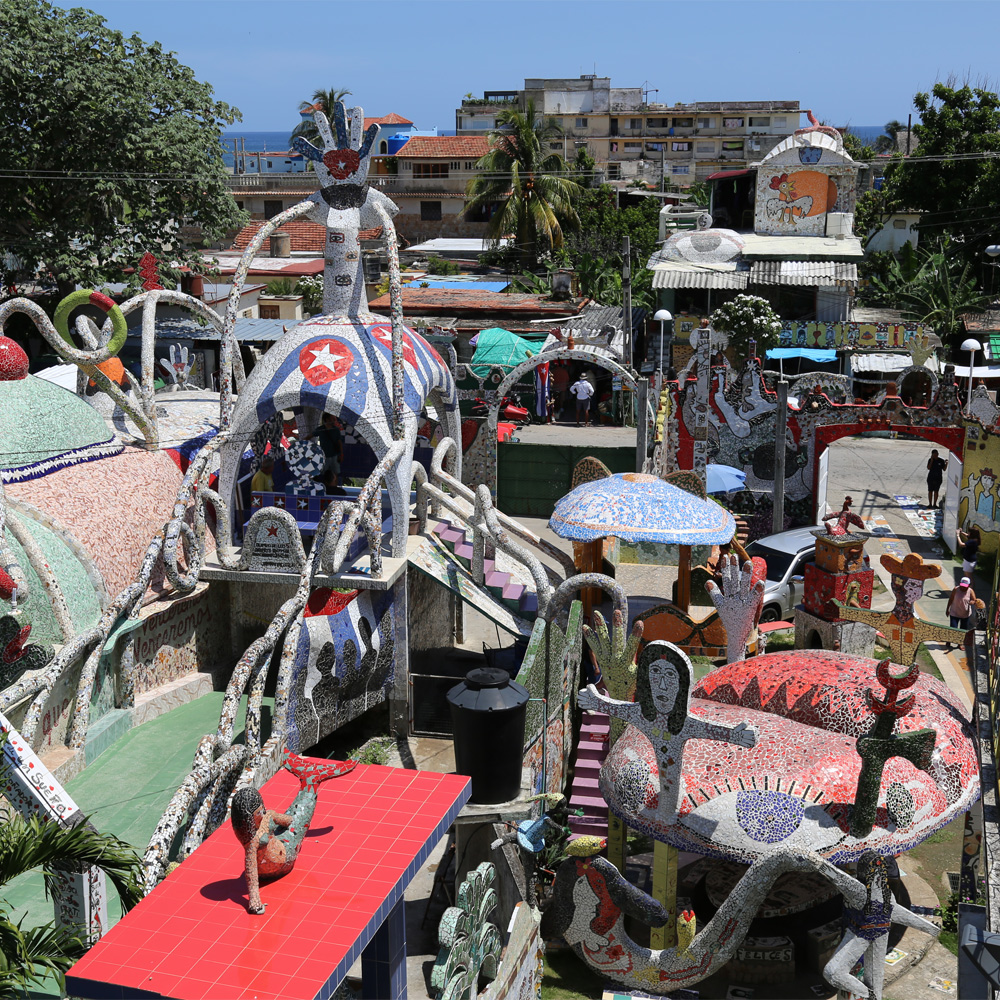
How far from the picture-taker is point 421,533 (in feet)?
55.7

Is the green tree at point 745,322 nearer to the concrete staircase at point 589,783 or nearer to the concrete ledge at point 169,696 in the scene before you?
the concrete staircase at point 589,783

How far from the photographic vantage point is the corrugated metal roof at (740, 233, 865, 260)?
36.0m

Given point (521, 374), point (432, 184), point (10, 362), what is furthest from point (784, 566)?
point (432, 184)

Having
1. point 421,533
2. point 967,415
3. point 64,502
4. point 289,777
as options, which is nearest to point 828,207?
point 967,415

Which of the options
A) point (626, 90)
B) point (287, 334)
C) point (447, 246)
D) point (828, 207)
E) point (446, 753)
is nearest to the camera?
point (446, 753)

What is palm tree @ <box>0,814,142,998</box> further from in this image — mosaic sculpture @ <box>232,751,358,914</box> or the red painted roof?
mosaic sculpture @ <box>232,751,358,914</box>

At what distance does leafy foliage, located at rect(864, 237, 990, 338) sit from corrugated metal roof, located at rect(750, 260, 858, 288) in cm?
733

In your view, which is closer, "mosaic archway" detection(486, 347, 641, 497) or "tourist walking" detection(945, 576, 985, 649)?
"tourist walking" detection(945, 576, 985, 649)

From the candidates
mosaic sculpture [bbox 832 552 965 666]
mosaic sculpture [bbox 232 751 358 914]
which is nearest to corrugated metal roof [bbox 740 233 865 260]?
mosaic sculpture [bbox 832 552 965 666]

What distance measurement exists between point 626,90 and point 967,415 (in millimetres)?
76310

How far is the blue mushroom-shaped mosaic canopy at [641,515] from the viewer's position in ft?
53.5

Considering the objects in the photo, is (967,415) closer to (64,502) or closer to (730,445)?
(730,445)

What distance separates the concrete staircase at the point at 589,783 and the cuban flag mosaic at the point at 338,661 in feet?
8.98

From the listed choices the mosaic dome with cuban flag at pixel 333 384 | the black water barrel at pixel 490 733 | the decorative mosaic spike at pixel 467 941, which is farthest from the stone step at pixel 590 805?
the mosaic dome with cuban flag at pixel 333 384
